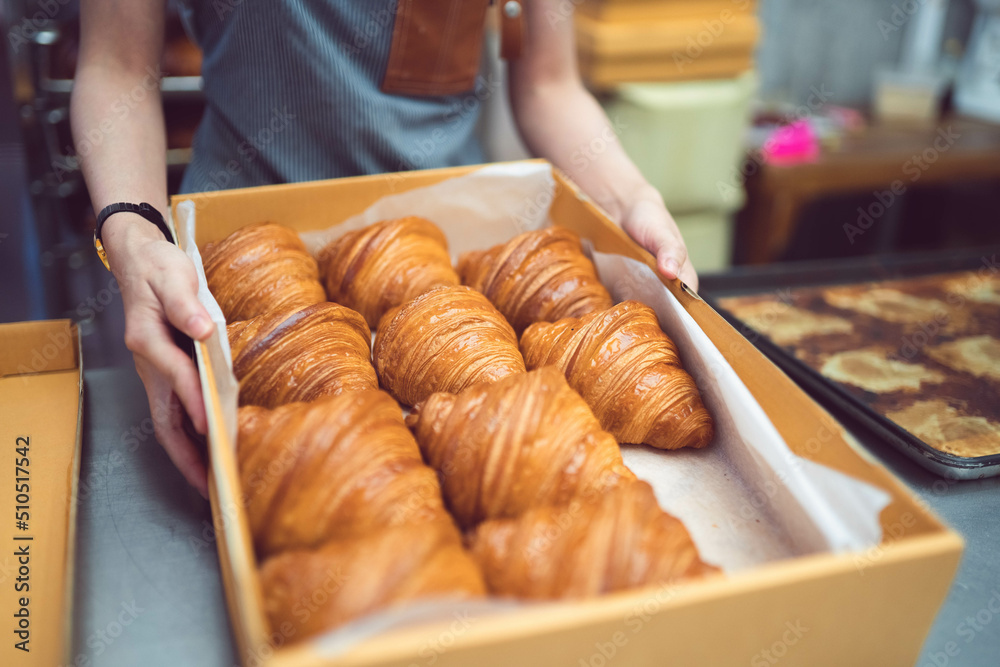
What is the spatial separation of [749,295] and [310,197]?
1.31m

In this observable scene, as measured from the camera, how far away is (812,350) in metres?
1.83

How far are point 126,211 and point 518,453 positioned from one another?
39.7 inches

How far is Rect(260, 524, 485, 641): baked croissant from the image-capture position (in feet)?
2.79

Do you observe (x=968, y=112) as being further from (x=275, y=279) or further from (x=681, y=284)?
(x=275, y=279)

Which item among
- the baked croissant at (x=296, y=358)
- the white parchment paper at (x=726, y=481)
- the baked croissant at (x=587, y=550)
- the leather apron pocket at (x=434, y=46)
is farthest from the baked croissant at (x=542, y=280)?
the baked croissant at (x=587, y=550)

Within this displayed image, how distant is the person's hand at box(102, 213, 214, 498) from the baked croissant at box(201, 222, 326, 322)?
0.24m

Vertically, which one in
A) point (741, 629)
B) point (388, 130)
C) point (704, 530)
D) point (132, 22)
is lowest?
point (704, 530)

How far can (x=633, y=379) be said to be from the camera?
135 cm

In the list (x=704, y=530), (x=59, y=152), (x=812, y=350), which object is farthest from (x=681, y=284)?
(x=59, y=152)

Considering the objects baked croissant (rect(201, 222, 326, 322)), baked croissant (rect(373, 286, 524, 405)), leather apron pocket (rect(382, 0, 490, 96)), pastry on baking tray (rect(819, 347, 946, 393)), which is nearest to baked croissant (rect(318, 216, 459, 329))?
baked croissant (rect(201, 222, 326, 322))

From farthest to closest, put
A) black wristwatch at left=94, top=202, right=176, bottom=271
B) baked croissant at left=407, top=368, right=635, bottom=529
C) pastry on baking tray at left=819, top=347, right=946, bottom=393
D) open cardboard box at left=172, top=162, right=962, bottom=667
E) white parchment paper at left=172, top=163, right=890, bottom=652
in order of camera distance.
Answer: pastry on baking tray at left=819, top=347, right=946, bottom=393 → black wristwatch at left=94, top=202, right=176, bottom=271 → baked croissant at left=407, top=368, right=635, bottom=529 → white parchment paper at left=172, top=163, right=890, bottom=652 → open cardboard box at left=172, top=162, right=962, bottom=667

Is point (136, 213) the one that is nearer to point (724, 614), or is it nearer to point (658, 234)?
point (658, 234)

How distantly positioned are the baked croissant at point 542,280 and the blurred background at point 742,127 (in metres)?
0.65

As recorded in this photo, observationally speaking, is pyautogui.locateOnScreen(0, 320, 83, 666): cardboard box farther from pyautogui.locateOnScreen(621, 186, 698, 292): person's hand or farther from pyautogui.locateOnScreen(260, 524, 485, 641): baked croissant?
pyautogui.locateOnScreen(621, 186, 698, 292): person's hand
